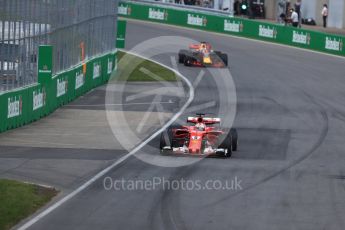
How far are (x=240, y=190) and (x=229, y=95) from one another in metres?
18.8

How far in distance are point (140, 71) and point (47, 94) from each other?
14.6 m

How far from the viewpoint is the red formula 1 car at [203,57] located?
45.2 m

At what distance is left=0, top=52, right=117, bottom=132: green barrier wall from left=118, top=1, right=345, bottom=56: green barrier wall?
55.0ft

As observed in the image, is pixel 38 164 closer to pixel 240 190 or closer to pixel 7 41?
pixel 240 190

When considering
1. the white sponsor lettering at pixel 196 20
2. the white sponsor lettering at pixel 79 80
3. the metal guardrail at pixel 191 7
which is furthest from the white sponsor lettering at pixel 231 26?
the white sponsor lettering at pixel 79 80

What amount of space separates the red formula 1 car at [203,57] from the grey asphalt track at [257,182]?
22.6 feet

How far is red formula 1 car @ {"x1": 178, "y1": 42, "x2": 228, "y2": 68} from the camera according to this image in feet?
148

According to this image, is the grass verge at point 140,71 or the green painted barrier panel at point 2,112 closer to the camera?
the green painted barrier panel at point 2,112

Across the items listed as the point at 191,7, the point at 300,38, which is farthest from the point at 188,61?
the point at 191,7

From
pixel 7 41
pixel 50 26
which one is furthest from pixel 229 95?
pixel 7 41

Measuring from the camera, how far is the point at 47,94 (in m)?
30.3

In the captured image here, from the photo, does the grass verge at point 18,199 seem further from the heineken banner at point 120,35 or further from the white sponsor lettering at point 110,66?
the heineken banner at point 120,35

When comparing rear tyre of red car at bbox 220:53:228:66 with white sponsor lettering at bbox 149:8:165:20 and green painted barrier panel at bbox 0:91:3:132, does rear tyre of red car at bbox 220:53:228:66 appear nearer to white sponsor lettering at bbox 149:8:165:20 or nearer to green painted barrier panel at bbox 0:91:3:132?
white sponsor lettering at bbox 149:8:165:20

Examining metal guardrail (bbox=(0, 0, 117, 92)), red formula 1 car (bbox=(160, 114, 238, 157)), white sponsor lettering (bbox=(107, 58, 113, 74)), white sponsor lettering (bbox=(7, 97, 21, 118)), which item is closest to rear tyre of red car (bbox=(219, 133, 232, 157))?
red formula 1 car (bbox=(160, 114, 238, 157))
